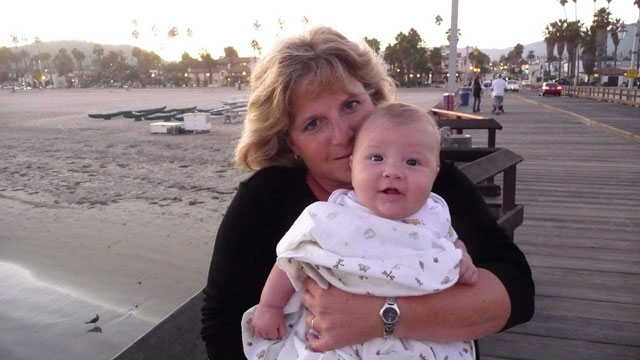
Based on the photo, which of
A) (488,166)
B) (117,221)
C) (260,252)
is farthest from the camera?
(117,221)

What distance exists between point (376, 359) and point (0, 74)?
188794mm

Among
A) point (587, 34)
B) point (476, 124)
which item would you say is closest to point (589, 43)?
point (587, 34)

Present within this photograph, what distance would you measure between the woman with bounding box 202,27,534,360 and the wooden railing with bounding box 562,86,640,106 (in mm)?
28695

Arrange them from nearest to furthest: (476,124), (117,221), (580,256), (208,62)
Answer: (580,256) < (476,124) < (117,221) < (208,62)

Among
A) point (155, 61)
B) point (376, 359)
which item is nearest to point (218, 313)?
point (376, 359)

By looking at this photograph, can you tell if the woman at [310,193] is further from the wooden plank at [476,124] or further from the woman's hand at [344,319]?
the wooden plank at [476,124]

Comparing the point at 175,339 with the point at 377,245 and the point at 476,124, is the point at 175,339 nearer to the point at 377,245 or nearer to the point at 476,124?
the point at 377,245

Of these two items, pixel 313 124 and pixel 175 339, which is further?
pixel 175 339

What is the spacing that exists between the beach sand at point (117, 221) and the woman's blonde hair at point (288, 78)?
4.06 m

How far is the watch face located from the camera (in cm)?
146

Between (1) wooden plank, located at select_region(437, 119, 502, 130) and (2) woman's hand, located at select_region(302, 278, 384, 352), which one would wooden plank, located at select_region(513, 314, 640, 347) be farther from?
(1) wooden plank, located at select_region(437, 119, 502, 130)

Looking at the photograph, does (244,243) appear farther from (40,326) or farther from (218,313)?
(40,326)

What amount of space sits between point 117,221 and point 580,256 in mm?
7320

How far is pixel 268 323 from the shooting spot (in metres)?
1.55
